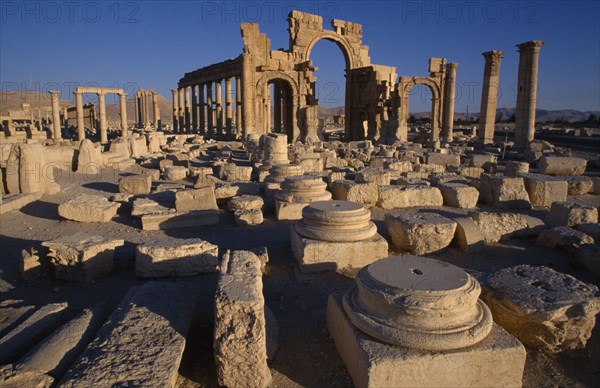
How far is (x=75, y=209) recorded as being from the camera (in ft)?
24.7

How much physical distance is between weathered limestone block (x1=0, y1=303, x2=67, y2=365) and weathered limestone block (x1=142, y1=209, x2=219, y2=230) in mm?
3333

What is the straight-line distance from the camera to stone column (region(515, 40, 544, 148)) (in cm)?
2048

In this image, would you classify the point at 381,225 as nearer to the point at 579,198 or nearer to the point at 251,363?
the point at 251,363

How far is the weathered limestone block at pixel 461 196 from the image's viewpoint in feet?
28.3

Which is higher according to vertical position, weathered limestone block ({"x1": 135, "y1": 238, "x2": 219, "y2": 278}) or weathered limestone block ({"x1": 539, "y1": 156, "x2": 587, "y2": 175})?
weathered limestone block ({"x1": 539, "y1": 156, "x2": 587, "y2": 175})

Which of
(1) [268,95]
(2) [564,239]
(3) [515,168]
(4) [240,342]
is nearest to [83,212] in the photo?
(4) [240,342]

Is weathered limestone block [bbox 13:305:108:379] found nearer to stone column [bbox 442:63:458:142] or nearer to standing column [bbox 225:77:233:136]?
standing column [bbox 225:77:233:136]

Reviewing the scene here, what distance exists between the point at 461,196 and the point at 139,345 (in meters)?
7.43

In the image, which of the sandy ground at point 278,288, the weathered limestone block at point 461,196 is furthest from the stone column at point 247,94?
the weathered limestone block at point 461,196

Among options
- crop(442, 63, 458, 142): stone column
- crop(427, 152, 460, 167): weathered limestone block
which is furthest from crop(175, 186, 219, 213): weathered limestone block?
crop(442, 63, 458, 142): stone column

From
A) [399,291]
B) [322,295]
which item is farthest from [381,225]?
[399,291]

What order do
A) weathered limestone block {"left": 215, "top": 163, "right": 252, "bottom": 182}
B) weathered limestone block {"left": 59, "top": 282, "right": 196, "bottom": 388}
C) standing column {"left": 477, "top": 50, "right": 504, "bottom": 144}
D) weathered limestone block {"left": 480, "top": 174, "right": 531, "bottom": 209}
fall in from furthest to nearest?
standing column {"left": 477, "top": 50, "right": 504, "bottom": 144}
weathered limestone block {"left": 215, "top": 163, "right": 252, "bottom": 182}
weathered limestone block {"left": 480, "top": 174, "right": 531, "bottom": 209}
weathered limestone block {"left": 59, "top": 282, "right": 196, "bottom": 388}

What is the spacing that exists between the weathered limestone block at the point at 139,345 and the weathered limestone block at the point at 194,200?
3874mm

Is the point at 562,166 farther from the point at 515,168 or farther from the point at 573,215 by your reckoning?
the point at 573,215
